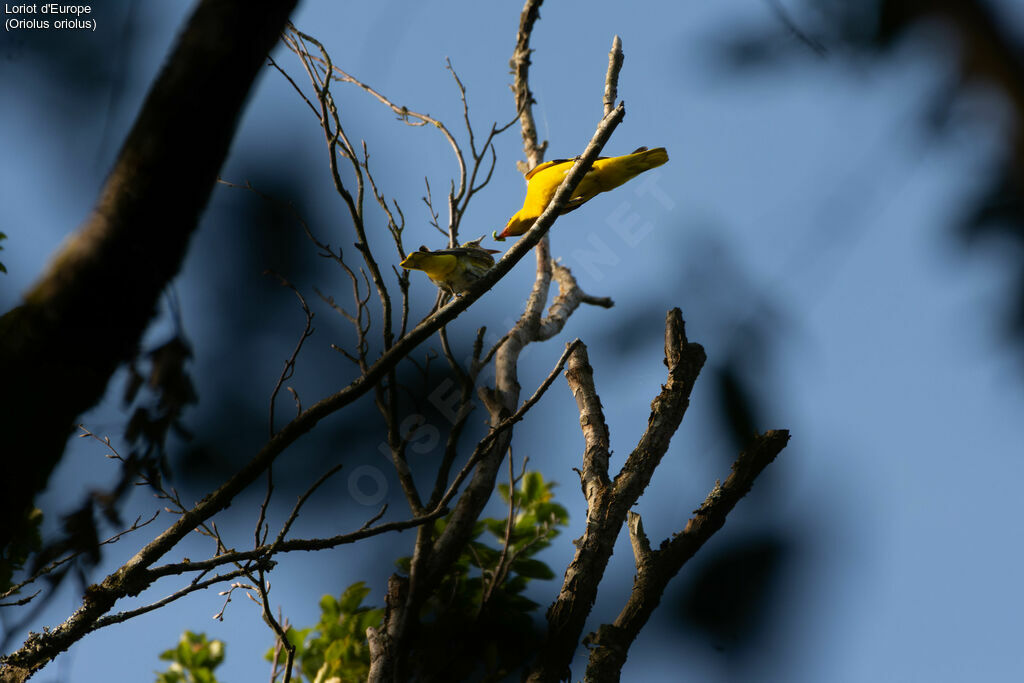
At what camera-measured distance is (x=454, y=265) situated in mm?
2395

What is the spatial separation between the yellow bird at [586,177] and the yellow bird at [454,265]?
303 millimetres

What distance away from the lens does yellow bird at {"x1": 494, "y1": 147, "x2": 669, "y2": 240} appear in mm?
2596

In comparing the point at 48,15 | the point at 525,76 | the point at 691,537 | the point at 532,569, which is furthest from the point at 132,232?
the point at 525,76

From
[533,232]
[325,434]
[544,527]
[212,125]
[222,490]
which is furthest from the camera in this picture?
[325,434]

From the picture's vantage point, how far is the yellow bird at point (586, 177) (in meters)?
2.60

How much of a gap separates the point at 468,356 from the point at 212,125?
2.04 metres

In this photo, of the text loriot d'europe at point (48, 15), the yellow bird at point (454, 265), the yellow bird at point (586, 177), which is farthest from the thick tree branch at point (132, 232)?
the yellow bird at point (586, 177)

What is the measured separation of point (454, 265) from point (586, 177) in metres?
0.55

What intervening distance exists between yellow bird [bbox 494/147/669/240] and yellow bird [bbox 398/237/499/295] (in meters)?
0.30

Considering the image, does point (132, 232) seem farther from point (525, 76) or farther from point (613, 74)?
point (525, 76)

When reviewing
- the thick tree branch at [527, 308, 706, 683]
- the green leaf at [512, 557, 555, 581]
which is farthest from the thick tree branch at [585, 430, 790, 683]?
the green leaf at [512, 557, 555, 581]

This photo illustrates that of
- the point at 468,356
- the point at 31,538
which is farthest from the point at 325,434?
the point at 31,538

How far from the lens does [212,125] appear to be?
126 centimetres

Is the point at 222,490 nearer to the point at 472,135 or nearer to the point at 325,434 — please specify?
the point at 325,434
